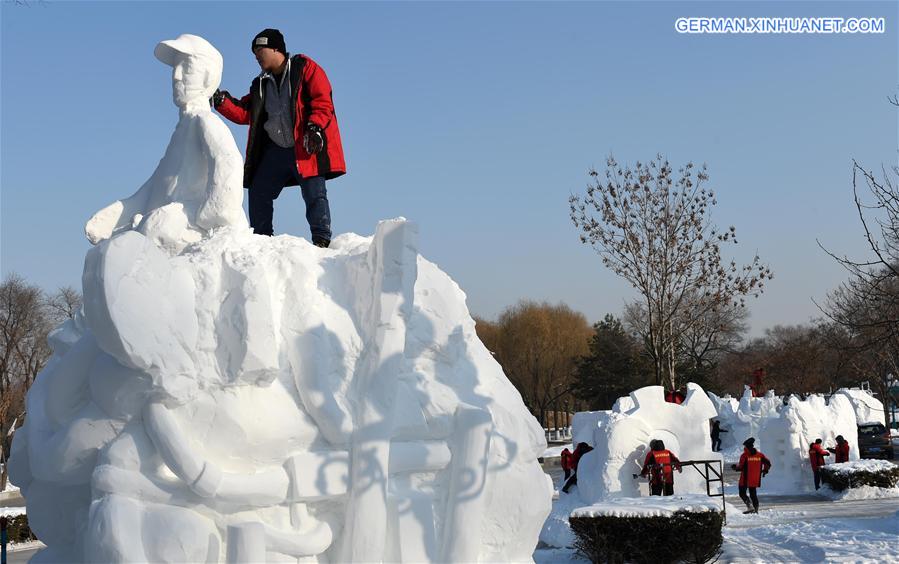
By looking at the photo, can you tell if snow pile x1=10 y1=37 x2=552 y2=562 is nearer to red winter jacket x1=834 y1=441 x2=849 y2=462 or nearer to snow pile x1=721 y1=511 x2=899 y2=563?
snow pile x1=721 y1=511 x2=899 y2=563

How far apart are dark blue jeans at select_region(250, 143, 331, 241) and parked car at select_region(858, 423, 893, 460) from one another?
23213 mm

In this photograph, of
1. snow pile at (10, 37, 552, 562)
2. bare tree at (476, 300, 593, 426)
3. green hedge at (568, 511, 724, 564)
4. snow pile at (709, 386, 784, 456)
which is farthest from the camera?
bare tree at (476, 300, 593, 426)

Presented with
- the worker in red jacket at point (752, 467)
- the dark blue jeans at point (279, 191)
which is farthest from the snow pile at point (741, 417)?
the dark blue jeans at point (279, 191)

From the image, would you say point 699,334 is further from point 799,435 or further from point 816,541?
point 816,541

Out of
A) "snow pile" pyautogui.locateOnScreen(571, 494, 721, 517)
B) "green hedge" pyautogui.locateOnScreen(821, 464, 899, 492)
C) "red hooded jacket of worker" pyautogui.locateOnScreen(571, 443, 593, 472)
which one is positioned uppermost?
"red hooded jacket of worker" pyautogui.locateOnScreen(571, 443, 593, 472)

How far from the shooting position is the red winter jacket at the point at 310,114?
5430 millimetres

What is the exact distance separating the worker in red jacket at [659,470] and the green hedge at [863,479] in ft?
16.9

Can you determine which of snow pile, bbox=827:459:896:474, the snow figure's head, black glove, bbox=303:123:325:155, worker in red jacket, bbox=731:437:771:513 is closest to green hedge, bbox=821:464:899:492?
snow pile, bbox=827:459:896:474

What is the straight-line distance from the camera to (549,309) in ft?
147

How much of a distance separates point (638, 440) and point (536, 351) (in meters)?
28.3

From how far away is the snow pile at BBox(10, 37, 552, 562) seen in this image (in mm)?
3814

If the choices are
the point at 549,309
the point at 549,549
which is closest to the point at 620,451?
the point at 549,549

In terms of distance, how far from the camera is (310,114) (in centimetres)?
542

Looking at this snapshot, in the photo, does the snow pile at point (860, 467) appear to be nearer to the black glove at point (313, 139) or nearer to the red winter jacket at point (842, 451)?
the red winter jacket at point (842, 451)
